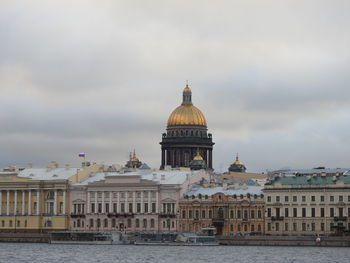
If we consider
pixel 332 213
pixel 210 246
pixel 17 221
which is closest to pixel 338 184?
pixel 332 213

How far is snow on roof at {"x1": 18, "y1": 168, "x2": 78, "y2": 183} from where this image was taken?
11356cm

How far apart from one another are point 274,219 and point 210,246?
7.08 metres

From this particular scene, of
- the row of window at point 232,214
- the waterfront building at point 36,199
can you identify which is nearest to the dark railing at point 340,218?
the row of window at point 232,214

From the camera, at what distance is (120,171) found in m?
115

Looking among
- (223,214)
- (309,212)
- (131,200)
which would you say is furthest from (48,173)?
(309,212)

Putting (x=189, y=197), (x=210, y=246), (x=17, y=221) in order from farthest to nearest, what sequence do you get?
(x=17, y=221), (x=189, y=197), (x=210, y=246)

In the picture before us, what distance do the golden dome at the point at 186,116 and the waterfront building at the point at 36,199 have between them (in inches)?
704

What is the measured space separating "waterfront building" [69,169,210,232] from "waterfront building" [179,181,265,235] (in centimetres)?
139

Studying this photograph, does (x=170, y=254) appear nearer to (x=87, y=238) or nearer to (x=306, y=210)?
(x=306, y=210)

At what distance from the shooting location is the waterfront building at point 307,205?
311ft

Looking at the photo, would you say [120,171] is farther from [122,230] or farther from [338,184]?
[338,184]

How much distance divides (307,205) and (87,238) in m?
18.2

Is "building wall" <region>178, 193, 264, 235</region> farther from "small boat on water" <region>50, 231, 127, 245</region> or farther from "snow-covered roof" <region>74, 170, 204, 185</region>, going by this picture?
"small boat on water" <region>50, 231, 127, 245</region>

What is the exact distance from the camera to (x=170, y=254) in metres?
81.5
